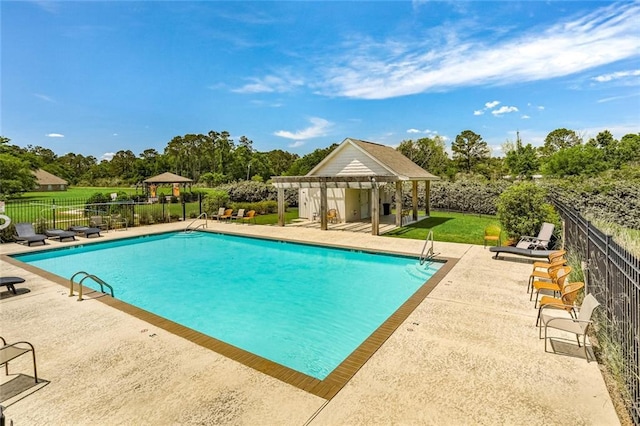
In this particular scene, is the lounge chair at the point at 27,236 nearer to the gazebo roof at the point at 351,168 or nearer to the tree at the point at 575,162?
the gazebo roof at the point at 351,168

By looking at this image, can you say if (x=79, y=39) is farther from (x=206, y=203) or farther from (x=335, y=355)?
(x=335, y=355)

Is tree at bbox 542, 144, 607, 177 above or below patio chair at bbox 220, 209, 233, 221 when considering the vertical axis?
above

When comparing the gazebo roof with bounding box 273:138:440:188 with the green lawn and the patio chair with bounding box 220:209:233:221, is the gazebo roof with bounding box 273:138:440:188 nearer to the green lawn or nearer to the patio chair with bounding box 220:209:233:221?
the green lawn

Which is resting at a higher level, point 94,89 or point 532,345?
point 94,89

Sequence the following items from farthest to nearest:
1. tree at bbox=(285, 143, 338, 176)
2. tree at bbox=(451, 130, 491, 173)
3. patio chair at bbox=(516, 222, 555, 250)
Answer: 1. tree at bbox=(451, 130, 491, 173)
2. tree at bbox=(285, 143, 338, 176)
3. patio chair at bbox=(516, 222, 555, 250)

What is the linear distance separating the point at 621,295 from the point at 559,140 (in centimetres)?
8058

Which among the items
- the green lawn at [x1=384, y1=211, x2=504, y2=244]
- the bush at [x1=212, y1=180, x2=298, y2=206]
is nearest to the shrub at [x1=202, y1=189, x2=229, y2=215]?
the bush at [x1=212, y1=180, x2=298, y2=206]

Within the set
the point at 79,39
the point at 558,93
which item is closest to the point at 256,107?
the point at 79,39

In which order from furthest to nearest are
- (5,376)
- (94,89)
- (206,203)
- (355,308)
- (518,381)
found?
1. (94,89)
2. (206,203)
3. (355,308)
4. (5,376)
5. (518,381)

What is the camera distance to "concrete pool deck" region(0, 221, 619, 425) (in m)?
3.60

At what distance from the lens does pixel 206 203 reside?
22703 millimetres

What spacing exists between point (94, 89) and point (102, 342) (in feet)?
84.0

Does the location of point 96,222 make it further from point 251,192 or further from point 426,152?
point 426,152

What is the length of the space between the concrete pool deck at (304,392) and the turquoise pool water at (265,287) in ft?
4.42
